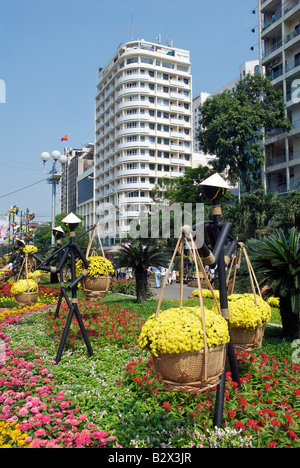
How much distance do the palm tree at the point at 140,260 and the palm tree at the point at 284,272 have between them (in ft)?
17.9

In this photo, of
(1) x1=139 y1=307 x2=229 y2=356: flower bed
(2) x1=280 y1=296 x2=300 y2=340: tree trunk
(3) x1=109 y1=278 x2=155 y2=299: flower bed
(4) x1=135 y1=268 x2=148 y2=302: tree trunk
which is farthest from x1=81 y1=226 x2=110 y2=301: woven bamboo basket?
(3) x1=109 y1=278 x2=155 y2=299: flower bed

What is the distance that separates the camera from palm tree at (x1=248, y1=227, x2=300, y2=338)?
6.06 meters

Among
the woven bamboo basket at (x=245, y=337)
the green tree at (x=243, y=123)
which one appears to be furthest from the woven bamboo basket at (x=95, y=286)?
the green tree at (x=243, y=123)

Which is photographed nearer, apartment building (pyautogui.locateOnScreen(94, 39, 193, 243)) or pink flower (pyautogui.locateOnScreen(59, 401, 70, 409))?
pink flower (pyautogui.locateOnScreen(59, 401, 70, 409))

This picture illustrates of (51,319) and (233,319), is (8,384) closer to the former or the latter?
(233,319)

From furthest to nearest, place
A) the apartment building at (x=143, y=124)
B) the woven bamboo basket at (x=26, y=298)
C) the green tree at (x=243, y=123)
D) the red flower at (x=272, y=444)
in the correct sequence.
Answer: the apartment building at (x=143, y=124)
the green tree at (x=243, y=123)
the woven bamboo basket at (x=26, y=298)
the red flower at (x=272, y=444)

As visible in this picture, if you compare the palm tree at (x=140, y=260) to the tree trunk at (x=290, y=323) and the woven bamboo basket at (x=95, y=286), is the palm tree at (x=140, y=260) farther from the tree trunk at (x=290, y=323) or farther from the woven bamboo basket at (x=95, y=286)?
the woven bamboo basket at (x=95, y=286)

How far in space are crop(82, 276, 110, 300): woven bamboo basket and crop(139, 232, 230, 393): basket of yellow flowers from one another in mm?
3067

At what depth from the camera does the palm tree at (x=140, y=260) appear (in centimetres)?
1173

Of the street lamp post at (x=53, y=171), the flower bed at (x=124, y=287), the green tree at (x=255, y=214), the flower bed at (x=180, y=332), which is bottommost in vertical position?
the flower bed at (x=124, y=287)

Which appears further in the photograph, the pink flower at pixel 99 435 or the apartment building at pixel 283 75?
the apartment building at pixel 283 75

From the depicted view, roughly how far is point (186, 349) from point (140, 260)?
9.40m

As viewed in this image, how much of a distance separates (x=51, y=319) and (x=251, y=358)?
528cm

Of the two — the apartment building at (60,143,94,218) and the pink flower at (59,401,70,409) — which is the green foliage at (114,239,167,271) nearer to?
the pink flower at (59,401,70,409)
